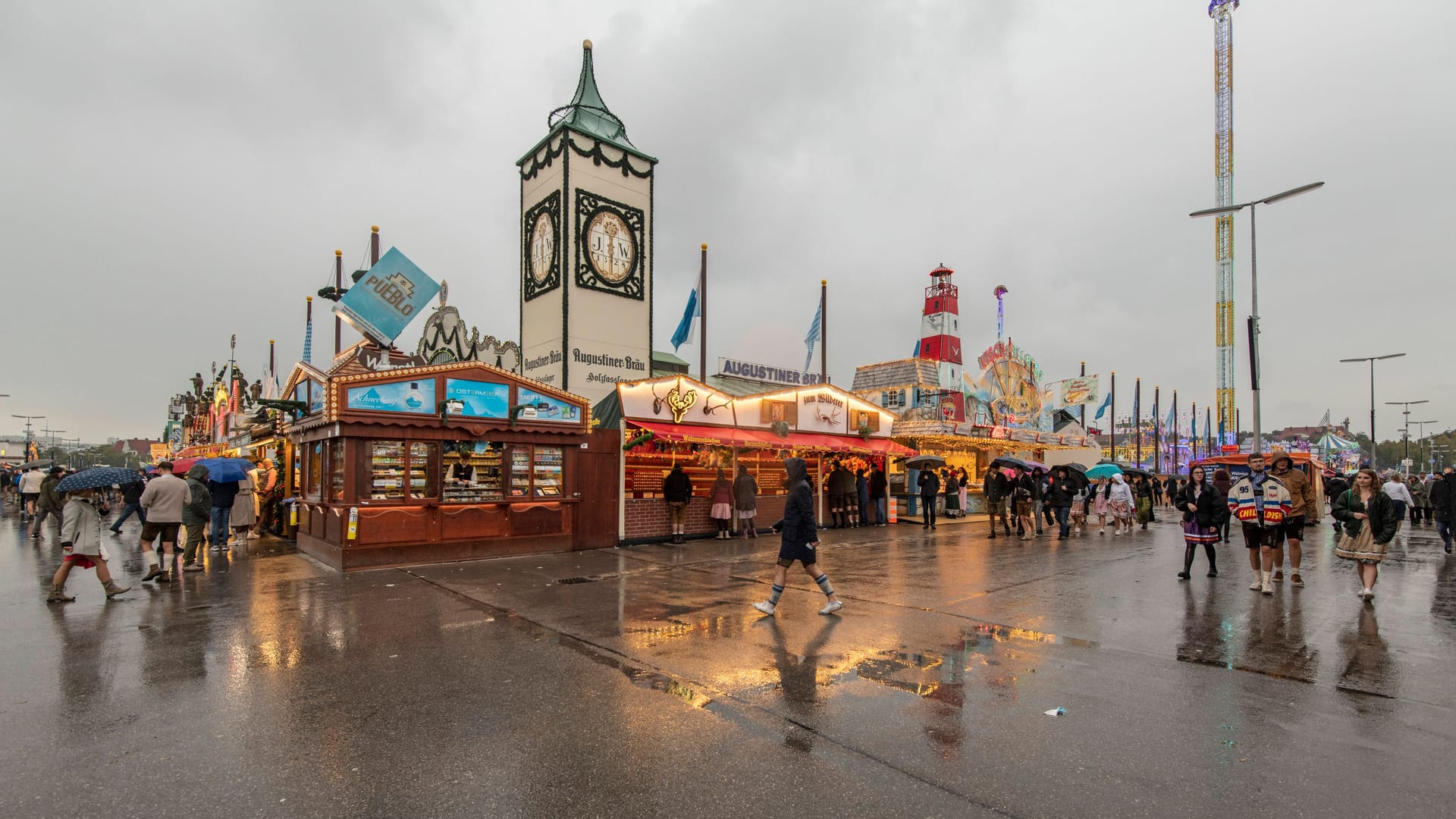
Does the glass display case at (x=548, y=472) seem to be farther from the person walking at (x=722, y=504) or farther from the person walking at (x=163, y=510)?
the person walking at (x=163, y=510)

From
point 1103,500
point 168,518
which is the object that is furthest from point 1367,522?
point 168,518

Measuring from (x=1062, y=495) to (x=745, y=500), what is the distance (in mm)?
7918

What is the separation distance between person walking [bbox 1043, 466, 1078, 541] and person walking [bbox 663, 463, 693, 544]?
9.16m

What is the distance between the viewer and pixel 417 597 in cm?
903

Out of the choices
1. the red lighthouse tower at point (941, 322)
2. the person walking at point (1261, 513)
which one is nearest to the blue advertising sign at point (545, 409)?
the person walking at point (1261, 513)

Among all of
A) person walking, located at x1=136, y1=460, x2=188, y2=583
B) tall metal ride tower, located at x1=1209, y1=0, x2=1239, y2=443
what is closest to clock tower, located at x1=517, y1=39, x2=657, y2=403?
person walking, located at x1=136, y1=460, x2=188, y2=583

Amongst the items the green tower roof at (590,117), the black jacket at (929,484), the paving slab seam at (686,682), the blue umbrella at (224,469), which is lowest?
the paving slab seam at (686,682)

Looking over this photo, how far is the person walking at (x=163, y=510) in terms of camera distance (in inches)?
396

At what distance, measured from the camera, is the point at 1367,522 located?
27.4ft

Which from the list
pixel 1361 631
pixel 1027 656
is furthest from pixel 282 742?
pixel 1361 631

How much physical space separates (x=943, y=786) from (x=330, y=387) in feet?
37.7

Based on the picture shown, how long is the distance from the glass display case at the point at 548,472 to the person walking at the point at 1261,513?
1160 centimetres

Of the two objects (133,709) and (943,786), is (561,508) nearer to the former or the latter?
(133,709)

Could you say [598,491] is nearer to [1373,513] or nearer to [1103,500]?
[1373,513]
